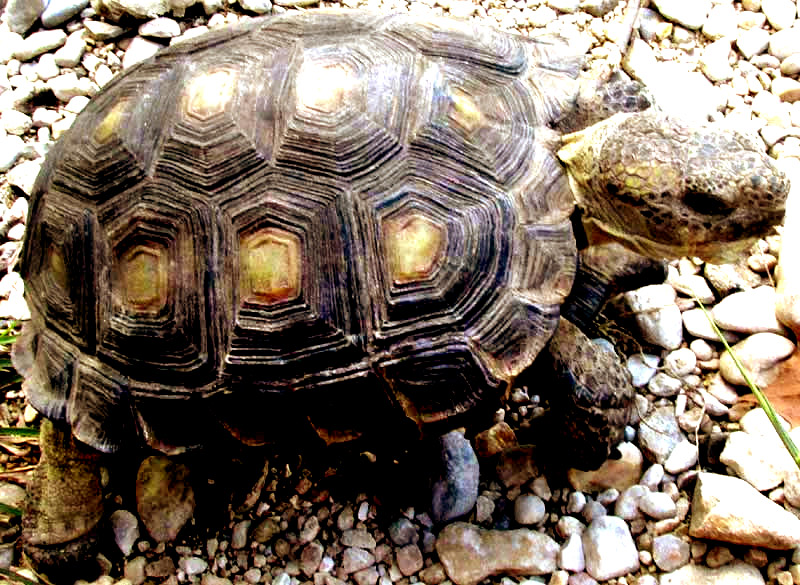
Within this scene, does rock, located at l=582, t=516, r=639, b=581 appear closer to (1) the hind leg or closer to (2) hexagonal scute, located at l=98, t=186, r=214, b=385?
(2) hexagonal scute, located at l=98, t=186, r=214, b=385

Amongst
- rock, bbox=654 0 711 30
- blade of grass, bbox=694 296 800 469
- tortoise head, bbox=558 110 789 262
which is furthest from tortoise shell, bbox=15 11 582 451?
rock, bbox=654 0 711 30

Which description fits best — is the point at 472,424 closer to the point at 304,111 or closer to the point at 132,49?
the point at 304,111

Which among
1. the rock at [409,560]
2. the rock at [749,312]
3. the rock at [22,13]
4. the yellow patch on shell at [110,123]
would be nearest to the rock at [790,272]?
the rock at [749,312]

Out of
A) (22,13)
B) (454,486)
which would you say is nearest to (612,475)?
(454,486)

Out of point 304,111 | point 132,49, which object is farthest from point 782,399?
point 132,49

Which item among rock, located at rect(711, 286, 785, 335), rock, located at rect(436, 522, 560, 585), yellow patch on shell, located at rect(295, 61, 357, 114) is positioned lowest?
rock, located at rect(436, 522, 560, 585)

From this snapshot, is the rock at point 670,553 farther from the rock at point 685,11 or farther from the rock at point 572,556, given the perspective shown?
the rock at point 685,11
